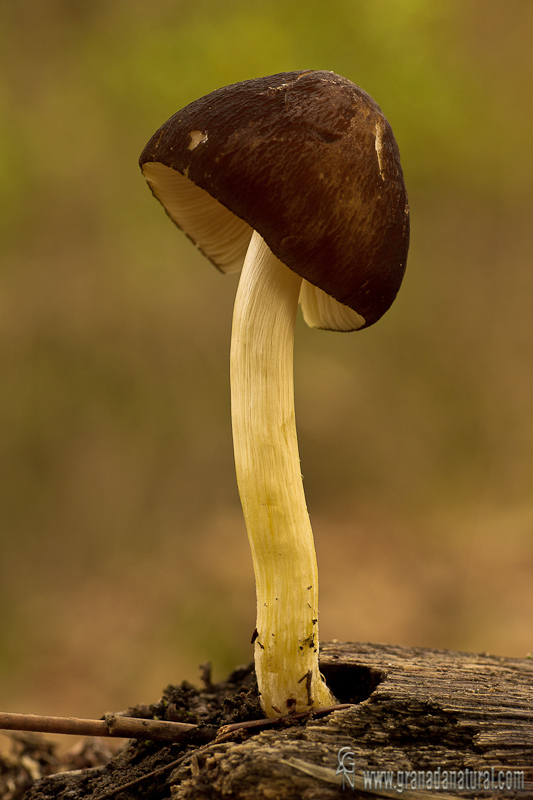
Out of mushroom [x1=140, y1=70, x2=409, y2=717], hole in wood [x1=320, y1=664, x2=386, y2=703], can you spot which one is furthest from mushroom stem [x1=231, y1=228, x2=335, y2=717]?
hole in wood [x1=320, y1=664, x2=386, y2=703]

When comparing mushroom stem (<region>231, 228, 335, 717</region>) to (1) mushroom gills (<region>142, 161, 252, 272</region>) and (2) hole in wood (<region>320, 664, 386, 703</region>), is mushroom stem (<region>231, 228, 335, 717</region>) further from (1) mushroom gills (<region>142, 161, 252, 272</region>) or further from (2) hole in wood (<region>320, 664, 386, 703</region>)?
(1) mushroom gills (<region>142, 161, 252, 272</region>)

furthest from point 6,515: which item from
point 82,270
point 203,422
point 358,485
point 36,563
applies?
point 358,485

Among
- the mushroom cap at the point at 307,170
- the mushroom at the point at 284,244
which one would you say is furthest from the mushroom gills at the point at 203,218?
the mushroom cap at the point at 307,170

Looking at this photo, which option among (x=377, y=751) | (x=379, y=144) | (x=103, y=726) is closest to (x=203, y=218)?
(x=379, y=144)

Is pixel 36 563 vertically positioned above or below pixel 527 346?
below

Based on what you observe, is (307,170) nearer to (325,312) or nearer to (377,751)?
(325,312)

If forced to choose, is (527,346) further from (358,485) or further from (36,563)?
(36,563)

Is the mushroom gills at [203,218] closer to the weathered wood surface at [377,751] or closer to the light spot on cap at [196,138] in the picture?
the light spot on cap at [196,138]
